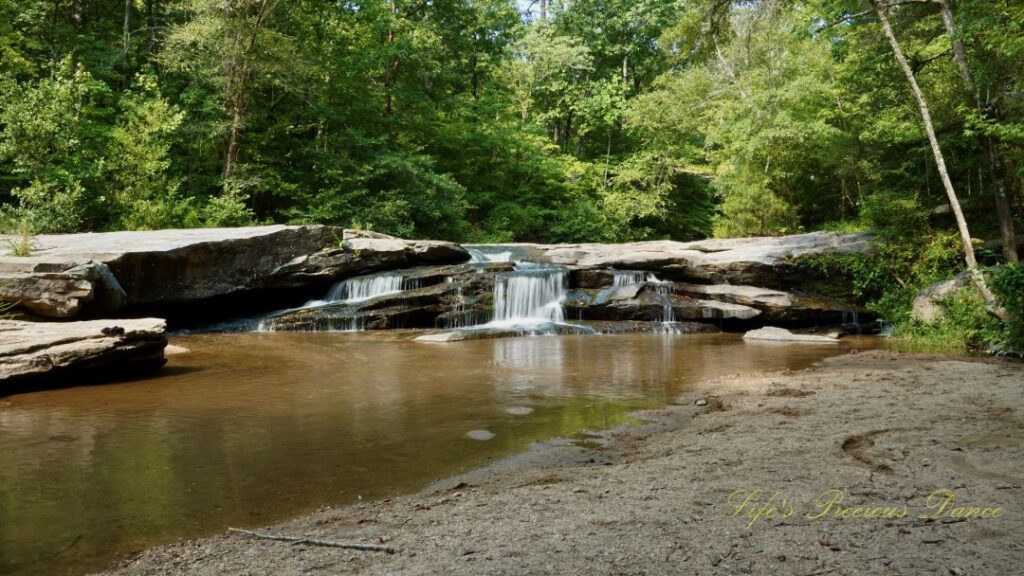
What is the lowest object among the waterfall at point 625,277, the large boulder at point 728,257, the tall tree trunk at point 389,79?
the waterfall at point 625,277

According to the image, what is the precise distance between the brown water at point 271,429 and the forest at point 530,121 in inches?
205

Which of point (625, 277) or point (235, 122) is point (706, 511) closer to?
point (625, 277)

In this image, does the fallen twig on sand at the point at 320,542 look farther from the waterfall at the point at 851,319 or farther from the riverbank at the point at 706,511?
the waterfall at the point at 851,319

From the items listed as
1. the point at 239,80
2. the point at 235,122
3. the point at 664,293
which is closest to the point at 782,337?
the point at 664,293

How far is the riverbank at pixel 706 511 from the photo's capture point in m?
2.35

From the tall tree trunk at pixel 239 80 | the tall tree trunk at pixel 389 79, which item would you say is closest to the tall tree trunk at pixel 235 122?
the tall tree trunk at pixel 239 80

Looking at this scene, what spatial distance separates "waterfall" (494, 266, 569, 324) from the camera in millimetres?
14883

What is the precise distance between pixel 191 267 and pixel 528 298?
7767 mm

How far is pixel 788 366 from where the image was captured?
8758 mm

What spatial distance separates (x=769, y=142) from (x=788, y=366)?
13442 mm

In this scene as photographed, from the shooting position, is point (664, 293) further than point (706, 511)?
Yes

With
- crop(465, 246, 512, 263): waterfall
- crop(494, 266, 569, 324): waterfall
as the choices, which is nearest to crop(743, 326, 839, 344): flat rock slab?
crop(494, 266, 569, 324): waterfall

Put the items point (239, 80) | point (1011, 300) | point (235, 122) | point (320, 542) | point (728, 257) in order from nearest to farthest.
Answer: point (320, 542) < point (1011, 300) < point (728, 257) < point (235, 122) < point (239, 80)

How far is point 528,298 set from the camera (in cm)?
1517
